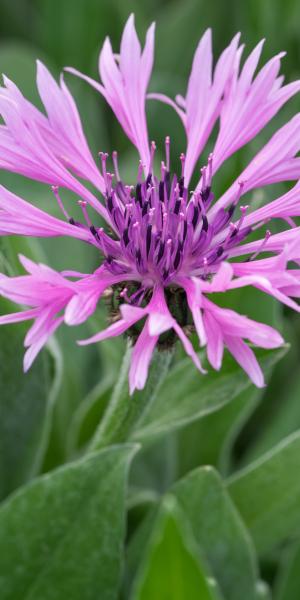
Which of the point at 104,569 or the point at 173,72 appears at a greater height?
the point at 173,72

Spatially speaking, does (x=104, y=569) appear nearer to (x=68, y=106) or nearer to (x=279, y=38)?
(x=68, y=106)

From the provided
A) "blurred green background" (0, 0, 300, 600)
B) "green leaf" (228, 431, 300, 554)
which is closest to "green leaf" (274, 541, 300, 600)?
"green leaf" (228, 431, 300, 554)

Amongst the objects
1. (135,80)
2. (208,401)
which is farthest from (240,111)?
(208,401)

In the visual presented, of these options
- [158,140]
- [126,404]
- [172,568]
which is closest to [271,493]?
[126,404]

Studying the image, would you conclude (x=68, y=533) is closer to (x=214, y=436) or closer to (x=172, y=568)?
(x=172, y=568)

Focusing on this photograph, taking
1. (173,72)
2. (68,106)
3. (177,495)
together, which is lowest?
(177,495)

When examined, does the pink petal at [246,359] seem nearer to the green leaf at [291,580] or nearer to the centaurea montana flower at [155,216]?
the centaurea montana flower at [155,216]
